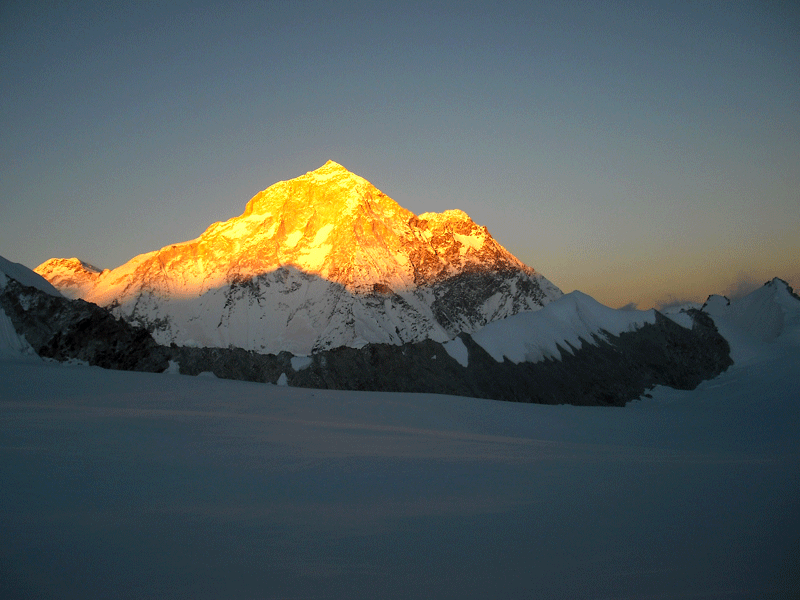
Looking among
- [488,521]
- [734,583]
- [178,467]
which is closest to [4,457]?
[178,467]

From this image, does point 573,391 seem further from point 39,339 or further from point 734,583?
point 734,583

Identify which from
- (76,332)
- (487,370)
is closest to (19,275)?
(76,332)

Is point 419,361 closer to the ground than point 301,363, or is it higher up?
higher up

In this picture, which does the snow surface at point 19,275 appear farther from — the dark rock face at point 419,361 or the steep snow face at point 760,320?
the steep snow face at point 760,320

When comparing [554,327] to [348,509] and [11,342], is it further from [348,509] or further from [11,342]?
[348,509]

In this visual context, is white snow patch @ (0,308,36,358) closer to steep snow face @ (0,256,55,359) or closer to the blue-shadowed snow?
steep snow face @ (0,256,55,359)

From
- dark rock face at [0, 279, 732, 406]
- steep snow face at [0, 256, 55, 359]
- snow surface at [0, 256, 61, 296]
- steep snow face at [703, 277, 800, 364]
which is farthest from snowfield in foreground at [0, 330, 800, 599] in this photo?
steep snow face at [703, 277, 800, 364]

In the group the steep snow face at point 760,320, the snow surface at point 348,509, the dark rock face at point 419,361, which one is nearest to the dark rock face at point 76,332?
the dark rock face at point 419,361
